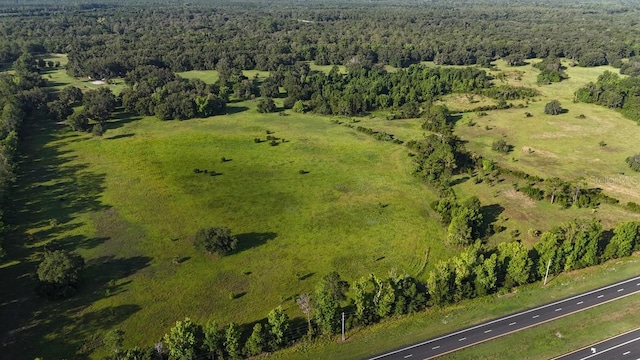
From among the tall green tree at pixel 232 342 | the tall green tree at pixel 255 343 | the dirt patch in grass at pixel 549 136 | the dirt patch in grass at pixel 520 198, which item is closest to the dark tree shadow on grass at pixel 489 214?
the dirt patch in grass at pixel 520 198

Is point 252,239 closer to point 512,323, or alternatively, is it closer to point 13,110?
point 512,323

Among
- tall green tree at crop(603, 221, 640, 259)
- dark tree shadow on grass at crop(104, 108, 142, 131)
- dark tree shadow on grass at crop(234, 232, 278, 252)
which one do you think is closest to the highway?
tall green tree at crop(603, 221, 640, 259)

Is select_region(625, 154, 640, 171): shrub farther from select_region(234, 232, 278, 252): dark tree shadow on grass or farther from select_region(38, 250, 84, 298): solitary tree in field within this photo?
select_region(38, 250, 84, 298): solitary tree in field

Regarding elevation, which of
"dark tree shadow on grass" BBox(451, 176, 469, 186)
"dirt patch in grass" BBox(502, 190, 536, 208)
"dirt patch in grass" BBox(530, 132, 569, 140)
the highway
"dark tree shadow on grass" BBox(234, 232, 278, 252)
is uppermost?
"dirt patch in grass" BBox(530, 132, 569, 140)

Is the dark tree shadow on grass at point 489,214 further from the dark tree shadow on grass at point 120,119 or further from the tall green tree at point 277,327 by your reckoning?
the dark tree shadow on grass at point 120,119

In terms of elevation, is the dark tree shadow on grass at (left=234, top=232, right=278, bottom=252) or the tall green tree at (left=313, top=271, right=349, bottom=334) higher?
the tall green tree at (left=313, top=271, right=349, bottom=334)

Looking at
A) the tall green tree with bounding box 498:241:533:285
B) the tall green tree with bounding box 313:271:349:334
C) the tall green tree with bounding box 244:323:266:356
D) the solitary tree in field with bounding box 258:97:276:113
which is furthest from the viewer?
the solitary tree in field with bounding box 258:97:276:113

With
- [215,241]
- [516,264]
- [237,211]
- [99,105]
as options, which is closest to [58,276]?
[215,241]

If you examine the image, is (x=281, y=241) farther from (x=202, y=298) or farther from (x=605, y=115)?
(x=605, y=115)
